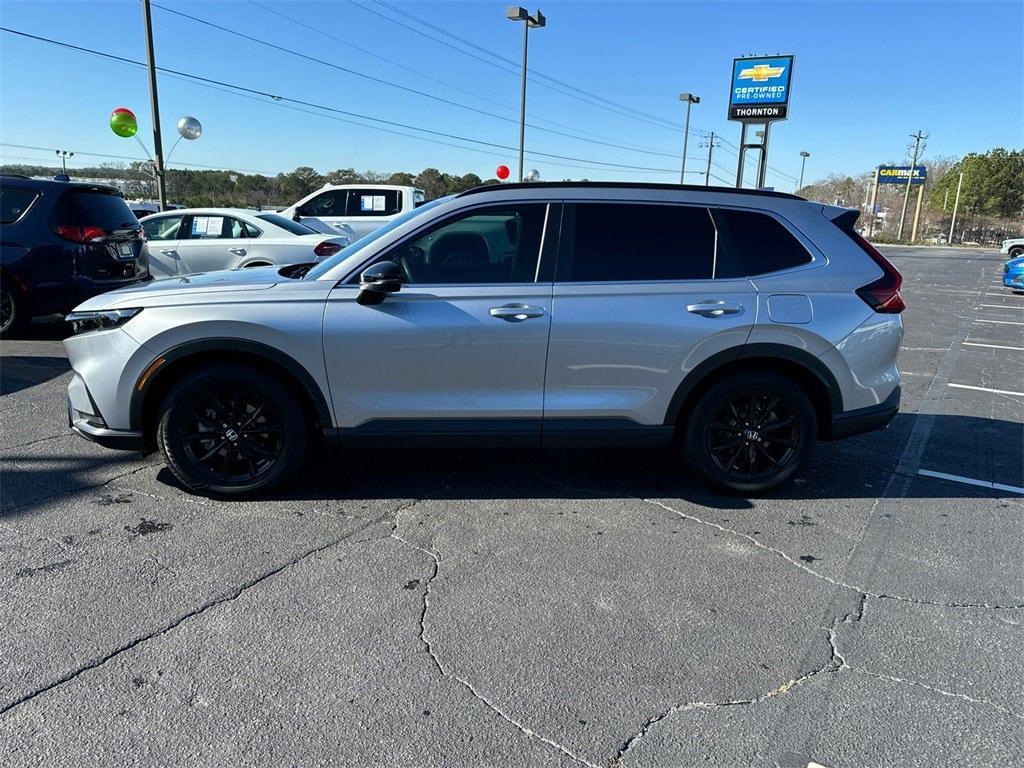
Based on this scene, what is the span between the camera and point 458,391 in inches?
158

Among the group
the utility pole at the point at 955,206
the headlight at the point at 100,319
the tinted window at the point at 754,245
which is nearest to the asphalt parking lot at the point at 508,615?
the headlight at the point at 100,319

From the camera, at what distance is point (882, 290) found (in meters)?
4.19

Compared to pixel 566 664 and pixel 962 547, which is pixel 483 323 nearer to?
pixel 566 664

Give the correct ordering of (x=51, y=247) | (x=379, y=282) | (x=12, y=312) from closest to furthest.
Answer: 1. (x=379, y=282)
2. (x=51, y=247)
3. (x=12, y=312)

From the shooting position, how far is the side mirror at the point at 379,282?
12.5 ft

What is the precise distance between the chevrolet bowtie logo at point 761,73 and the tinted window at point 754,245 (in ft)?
92.9

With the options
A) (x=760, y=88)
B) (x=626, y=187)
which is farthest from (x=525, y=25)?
(x=626, y=187)

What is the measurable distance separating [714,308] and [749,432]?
0.82m

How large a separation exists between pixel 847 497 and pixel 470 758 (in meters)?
3.18

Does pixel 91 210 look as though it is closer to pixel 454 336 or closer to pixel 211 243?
pixel 211 243

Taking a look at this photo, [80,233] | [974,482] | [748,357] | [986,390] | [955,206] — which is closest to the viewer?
[748,357]

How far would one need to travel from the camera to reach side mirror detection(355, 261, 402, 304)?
12.5 ft

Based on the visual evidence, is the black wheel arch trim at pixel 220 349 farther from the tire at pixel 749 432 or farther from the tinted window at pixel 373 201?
the tinted window at pixel 373 201

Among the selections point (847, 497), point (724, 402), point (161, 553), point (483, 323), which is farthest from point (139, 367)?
point (847, 497)
